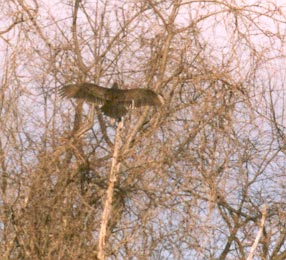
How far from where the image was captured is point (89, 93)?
595cm

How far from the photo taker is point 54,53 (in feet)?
22.7

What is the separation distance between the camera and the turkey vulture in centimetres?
582

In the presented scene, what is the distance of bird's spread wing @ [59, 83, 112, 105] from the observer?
588cm

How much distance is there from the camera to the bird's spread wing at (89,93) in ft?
19.3

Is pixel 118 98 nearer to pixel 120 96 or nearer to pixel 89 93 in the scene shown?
pixel 120 96

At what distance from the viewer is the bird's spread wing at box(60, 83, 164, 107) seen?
5812 millimetres

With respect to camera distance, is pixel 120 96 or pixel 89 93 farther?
pixel 89 93

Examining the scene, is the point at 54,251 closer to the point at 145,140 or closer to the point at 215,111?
the point at 145,140

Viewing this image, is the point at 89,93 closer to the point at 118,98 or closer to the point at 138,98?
the point at 118,98

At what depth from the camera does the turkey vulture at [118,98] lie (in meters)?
5.82

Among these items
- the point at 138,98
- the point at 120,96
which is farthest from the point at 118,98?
the point at 138,98

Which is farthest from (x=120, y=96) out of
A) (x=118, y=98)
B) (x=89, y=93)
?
(x=89, y=93)

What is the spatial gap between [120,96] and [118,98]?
0.02m

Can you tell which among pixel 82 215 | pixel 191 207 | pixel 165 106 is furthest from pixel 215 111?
pixel 82 215
